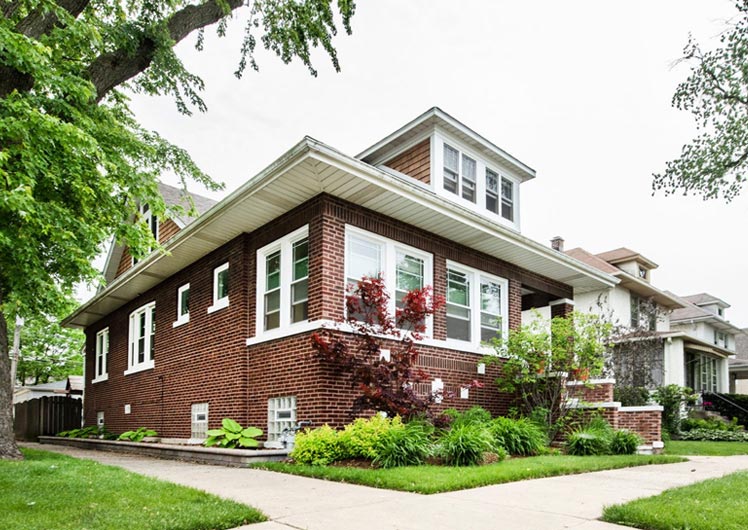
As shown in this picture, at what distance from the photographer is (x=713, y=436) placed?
693 inches

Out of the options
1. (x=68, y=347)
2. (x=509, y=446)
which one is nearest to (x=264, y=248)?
(x=509, y=446)

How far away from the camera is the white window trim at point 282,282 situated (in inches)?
A: 421

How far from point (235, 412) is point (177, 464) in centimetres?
182

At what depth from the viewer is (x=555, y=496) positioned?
6.33 metres

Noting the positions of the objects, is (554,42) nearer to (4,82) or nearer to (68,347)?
(4,82)

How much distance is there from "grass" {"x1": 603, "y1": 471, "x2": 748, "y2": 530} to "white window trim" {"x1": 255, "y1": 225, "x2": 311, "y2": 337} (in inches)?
235

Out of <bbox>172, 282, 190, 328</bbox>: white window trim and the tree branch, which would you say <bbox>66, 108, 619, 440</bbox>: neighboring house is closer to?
<bbox>172, 282, 190, 328</bbox>: white window trim

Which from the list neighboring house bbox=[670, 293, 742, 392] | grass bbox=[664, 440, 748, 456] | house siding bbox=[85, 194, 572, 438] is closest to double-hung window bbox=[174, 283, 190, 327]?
house siding bbox=[85, 194, 572, 438]

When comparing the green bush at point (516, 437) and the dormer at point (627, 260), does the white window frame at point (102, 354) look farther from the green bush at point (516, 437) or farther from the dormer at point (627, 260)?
the dormer at point (627, 260)

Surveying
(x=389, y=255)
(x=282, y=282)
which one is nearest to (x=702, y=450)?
(x=389, y=255)

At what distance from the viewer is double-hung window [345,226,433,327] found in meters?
10.7

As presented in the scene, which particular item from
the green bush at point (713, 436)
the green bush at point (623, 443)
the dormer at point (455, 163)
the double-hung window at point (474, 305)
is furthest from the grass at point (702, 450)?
the dormer at point (455, 163)

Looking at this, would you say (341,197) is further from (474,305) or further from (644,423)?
(644,423)

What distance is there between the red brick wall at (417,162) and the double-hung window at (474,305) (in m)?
2.19
